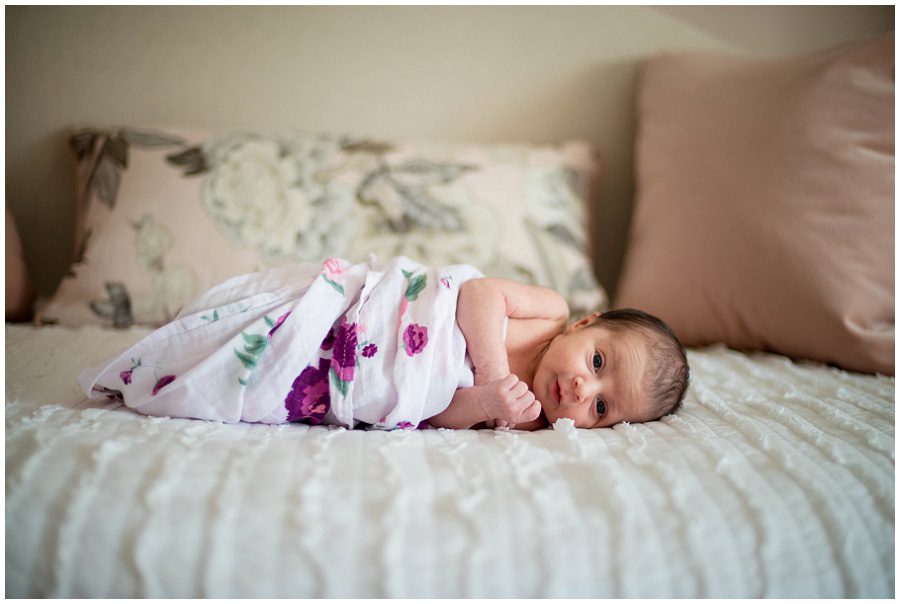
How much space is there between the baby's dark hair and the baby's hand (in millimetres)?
177

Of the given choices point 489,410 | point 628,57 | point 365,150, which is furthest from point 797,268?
point 365,150

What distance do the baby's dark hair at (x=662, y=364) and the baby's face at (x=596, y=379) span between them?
0.4 inches

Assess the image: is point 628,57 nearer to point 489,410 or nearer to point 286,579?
point 489,410

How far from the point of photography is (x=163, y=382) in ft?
2.45

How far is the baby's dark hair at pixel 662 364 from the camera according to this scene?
0.79m

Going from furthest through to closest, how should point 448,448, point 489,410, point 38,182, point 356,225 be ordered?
point 38,182 < point 356,225 < point 489,410 < point 448,448

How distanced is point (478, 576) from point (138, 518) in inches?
11.5

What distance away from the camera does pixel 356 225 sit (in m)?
1.25

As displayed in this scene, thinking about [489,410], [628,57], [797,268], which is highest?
[628,57]

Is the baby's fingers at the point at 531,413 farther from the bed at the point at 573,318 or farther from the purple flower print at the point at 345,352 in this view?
the purple flower print at the point at 345,352

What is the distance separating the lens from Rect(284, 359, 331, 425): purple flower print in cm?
76

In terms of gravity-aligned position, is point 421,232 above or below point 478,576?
above

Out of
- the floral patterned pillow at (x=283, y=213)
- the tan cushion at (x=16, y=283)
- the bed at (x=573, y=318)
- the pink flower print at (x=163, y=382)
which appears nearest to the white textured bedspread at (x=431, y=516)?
the bed at (x=573, y=318)

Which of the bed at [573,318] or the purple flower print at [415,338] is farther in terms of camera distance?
the purple flower print at [415,338]
